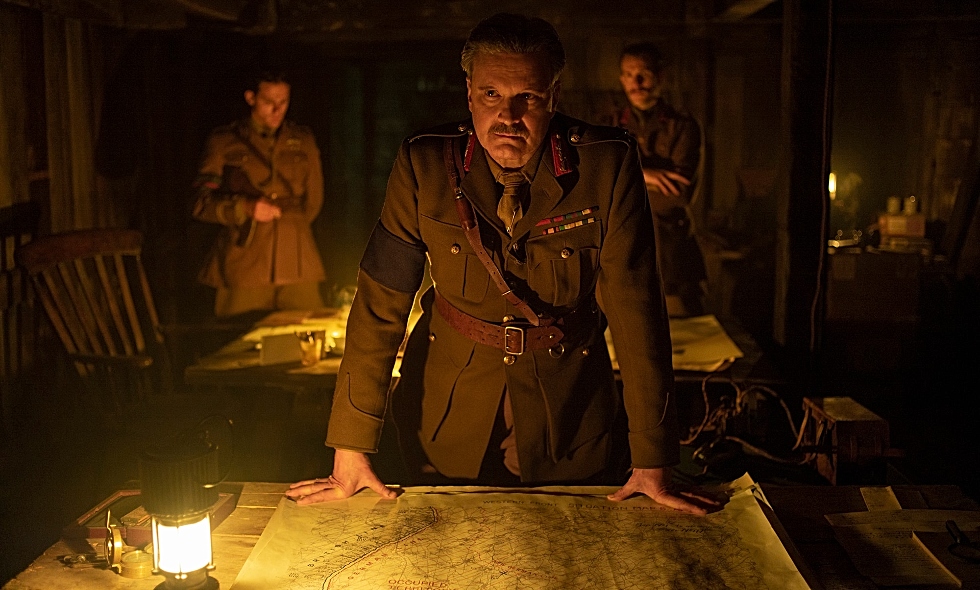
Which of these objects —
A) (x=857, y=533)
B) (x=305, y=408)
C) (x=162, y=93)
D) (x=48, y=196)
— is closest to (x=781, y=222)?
(x=305, y=408)

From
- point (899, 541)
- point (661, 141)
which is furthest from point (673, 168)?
point (899, 541)

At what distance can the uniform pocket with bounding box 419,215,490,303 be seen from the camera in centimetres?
250

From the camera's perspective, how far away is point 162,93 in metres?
7.45

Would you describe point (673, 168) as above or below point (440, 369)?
above

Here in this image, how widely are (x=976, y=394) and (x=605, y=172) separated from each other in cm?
567

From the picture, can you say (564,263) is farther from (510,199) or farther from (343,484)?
(343,484)

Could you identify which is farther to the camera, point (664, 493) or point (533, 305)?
point (533, 305)

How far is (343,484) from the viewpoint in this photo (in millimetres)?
2297

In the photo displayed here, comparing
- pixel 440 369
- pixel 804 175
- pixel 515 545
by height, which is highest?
pixel 804 175

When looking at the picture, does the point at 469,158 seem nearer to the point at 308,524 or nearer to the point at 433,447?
the point at 433,447

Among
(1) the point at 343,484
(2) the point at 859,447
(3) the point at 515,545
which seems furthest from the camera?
(2) the point at 859,447

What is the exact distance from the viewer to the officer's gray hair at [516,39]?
226cm

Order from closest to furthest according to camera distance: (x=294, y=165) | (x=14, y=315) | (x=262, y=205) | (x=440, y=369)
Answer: (x=440, y=369), (x=14, y=315), (x=262, y=205), (x=294, y=165)

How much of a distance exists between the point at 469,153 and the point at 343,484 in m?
0.90
